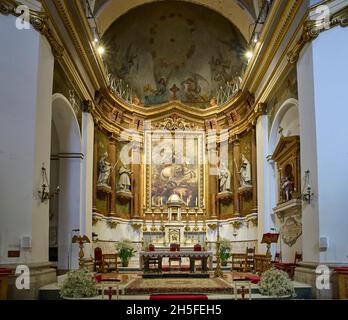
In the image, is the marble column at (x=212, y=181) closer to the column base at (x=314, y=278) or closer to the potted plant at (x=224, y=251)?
the potted plant at (x=224, y=251)

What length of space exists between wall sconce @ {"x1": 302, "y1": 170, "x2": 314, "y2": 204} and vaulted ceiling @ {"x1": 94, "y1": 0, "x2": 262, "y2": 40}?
8.17m

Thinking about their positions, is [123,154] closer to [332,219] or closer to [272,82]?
[272,82]

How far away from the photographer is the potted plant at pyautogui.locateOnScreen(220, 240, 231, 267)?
1775cm

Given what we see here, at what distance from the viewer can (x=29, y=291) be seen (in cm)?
1026

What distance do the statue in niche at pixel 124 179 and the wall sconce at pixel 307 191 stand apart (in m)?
10.2

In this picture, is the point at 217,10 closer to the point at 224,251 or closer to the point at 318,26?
the point at 224,251

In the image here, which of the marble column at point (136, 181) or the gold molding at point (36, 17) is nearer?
the gold molding at point (36, 17)

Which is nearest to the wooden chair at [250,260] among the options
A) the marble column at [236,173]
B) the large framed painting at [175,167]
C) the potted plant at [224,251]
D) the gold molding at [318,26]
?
the potted plant at [224,251]

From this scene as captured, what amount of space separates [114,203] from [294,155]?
889 cm

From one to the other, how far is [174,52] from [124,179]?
19.9 feet

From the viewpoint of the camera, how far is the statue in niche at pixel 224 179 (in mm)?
20734

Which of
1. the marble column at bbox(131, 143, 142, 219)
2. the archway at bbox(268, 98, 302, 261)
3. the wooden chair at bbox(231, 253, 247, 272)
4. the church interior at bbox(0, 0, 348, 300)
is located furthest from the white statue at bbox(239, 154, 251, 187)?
the marble column at bbox(131, 143, 142, 219)

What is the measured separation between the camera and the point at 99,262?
16938 mm
